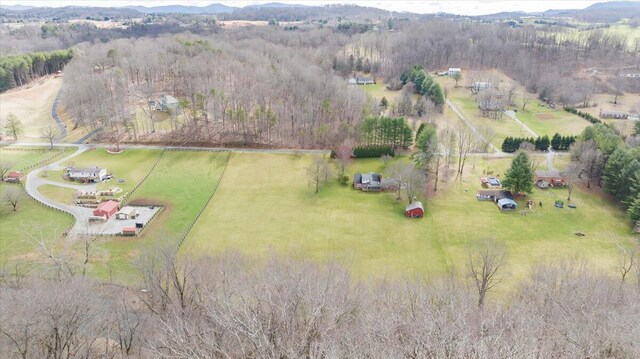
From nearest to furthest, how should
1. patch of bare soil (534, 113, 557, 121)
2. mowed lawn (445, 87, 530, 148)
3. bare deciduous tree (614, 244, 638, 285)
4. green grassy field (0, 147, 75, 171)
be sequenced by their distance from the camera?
bare deciduous tree (614, 244, 638, 285), green grassy field (0, 147, 75, 171), mowed lawn (445, 87, 530, 148), patch of bare soil (534, 113, 557, 121)

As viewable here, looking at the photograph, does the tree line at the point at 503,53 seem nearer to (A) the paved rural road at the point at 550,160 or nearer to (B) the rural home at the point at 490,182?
(A) the paved rural road at the point at 550,160

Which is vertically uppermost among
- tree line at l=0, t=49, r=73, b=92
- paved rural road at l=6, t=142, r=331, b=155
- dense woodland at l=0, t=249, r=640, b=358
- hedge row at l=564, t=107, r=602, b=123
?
tree line at l=0, t=49, r=73, b=92

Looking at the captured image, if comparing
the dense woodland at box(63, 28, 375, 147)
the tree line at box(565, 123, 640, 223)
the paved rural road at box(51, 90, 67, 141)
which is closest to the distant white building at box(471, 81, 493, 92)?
the dense woodland at box(63, 28, 375, 147)

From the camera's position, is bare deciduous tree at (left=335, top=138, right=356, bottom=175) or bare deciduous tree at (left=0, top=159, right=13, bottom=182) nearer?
bare deciduous tree at (left=0, top=159, right=13, bottom=182)

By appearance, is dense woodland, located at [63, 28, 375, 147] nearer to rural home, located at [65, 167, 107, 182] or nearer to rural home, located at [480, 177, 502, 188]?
rural home, located at [65, 167, 107, 182]

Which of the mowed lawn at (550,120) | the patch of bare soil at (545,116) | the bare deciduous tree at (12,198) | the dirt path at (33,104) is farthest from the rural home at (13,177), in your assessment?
the patch of bare soil at (545,116)

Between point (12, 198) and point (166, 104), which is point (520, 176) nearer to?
point (12, 198)
